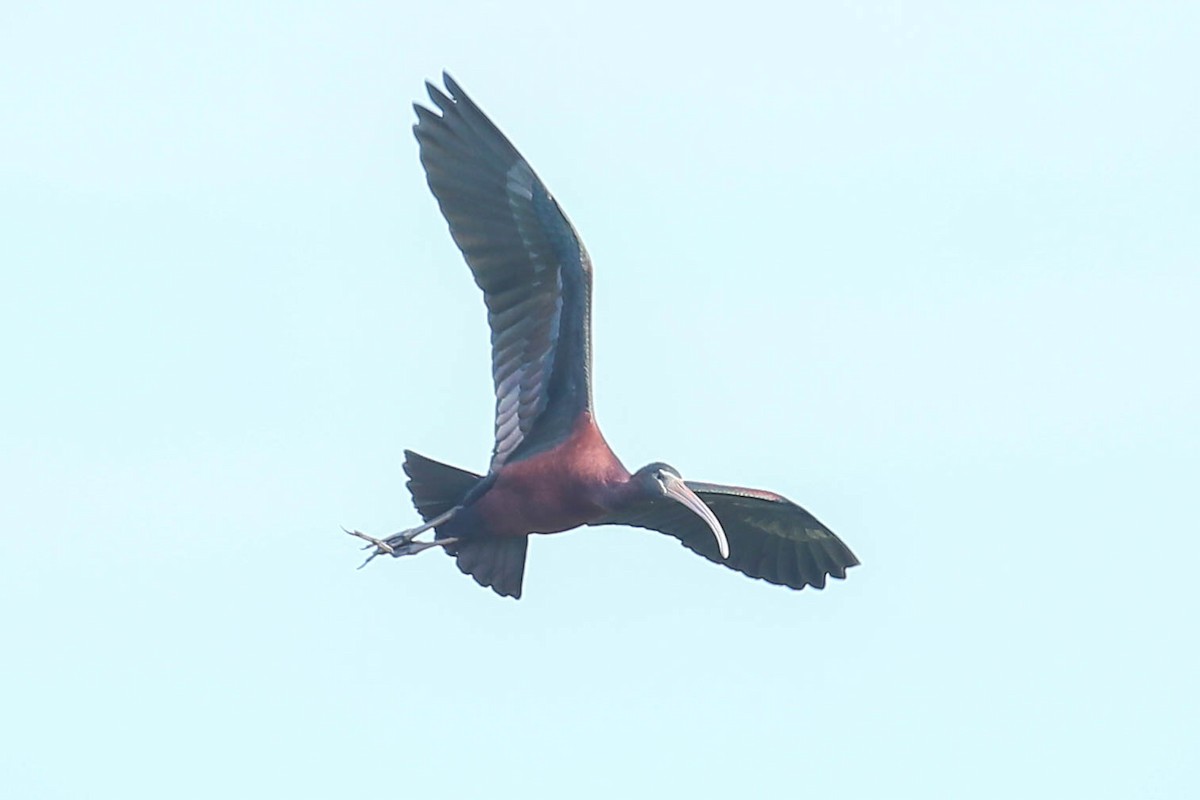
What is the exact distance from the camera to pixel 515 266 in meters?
22.8

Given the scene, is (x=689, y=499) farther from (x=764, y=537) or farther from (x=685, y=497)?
(x=764, y=537)

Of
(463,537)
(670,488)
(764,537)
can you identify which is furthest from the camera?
(764,537)

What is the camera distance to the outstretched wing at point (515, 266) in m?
22.4

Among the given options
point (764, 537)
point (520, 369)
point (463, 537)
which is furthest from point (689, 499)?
point (764, 537)

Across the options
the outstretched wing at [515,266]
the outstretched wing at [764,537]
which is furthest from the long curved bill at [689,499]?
the outstretched wing at [764,537]

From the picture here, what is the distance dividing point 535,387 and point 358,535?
1.82 m

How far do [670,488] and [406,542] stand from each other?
2.18m

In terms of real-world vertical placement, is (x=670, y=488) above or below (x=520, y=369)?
below

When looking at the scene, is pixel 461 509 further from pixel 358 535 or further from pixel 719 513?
pixel 719 513

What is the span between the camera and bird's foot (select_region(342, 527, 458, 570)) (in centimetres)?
2292

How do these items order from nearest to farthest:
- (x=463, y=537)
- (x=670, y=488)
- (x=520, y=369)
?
1. (x=670, y=488)
2. (x=520, y=369)
3. (x=463, y=537)

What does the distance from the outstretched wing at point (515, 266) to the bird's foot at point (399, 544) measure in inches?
33.8

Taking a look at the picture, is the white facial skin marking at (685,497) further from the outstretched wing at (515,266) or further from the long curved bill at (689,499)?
the outstretched wing at (515,266)

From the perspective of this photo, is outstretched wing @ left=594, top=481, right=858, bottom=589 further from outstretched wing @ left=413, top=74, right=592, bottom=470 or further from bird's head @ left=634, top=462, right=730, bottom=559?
outstretched wing @ left=413, top=74, right=592, bottom=470
